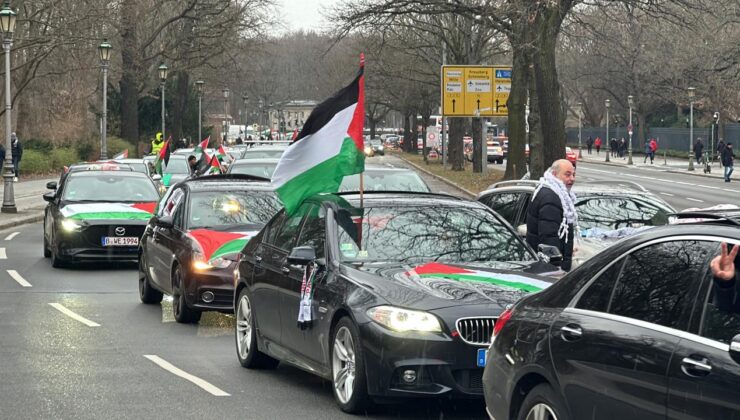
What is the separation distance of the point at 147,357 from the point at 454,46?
52537mm

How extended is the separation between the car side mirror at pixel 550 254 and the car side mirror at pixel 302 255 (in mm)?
1641

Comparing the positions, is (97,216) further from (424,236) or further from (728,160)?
(728,160)

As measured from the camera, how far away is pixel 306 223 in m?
9.69

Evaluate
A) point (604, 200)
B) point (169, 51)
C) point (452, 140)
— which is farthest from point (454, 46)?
point (604, 200)

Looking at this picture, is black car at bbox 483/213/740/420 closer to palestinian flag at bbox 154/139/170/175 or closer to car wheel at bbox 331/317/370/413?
car wheel at bbox 331/317/370/413

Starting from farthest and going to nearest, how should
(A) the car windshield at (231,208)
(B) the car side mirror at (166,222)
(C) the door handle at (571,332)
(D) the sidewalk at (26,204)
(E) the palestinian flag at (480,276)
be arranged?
(D) the sidewalk at (26,204) < (A) the car windshield at (231,208) < (B) the car side mirror at (166,222) < (E) the palestinian flag at (480,276) < (C) the door handle at (571,332)

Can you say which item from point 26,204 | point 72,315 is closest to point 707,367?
point 72,315

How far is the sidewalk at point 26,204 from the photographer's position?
1166 inches

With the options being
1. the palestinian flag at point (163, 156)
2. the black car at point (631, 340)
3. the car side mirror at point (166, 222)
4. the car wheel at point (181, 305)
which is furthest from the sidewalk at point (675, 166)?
the black car at point (631, 340)

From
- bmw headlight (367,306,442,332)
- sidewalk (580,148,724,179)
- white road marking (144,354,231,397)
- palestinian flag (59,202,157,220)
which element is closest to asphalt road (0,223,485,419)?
white road marking (144,354,231,397)

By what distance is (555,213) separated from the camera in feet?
38.0

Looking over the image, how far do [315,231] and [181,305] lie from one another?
418cm

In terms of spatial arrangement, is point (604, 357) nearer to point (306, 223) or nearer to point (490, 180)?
point (306, 223)

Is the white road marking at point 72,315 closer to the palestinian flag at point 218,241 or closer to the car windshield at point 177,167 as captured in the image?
the palestinian flag at point 218,241
